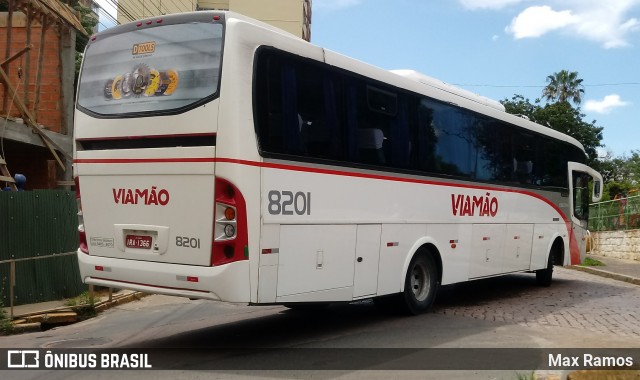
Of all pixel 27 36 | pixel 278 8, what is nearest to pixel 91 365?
pixel 27 36

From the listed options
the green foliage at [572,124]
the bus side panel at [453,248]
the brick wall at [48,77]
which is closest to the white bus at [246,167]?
the bus side panel at [453,248]

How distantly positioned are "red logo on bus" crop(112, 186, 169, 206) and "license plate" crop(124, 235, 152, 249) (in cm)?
39

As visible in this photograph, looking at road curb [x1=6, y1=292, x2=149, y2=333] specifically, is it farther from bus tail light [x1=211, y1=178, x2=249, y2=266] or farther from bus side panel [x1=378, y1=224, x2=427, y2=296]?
bus side panel [x1=378, y1=224, x2=427, y2=296]

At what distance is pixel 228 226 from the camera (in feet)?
23.7

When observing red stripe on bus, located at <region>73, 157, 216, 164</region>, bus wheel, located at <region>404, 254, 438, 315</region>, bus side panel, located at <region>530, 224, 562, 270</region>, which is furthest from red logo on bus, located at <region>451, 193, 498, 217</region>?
red stripe on bus, located at <region>73, 157, 216, 164</region>

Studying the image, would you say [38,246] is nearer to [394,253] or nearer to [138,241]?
[138,241]

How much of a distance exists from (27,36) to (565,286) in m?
14.9

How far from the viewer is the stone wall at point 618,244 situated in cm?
2631

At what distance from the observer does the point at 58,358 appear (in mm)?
8094

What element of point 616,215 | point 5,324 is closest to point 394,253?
point 5,324

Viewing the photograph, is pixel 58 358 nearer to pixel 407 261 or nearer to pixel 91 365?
pixel 91 365

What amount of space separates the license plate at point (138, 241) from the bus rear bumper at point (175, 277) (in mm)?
176

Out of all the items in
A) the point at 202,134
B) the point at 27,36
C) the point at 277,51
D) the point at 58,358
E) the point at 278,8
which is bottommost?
the point at 58,358

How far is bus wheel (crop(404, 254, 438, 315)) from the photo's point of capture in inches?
404
